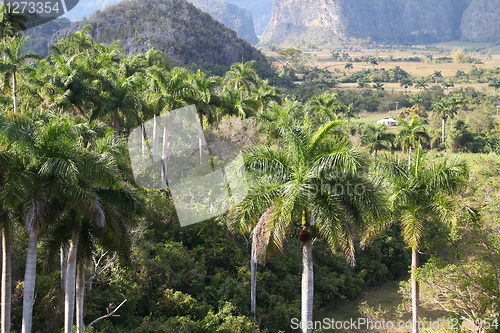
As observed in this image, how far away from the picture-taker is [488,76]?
130625 millimetres

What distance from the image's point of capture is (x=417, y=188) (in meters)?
13.1

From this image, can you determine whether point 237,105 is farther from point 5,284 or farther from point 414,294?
point 5,284

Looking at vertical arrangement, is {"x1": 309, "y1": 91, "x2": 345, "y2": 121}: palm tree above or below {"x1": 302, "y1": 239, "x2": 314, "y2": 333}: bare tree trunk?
above

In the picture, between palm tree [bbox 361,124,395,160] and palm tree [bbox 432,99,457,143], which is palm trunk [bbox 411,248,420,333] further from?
palm tree [bbox 432,99,457,143]

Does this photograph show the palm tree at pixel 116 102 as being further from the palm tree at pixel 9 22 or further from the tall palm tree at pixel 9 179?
the tall palm tree at pixel 9 179

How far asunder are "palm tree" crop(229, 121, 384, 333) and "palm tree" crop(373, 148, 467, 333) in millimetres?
2656

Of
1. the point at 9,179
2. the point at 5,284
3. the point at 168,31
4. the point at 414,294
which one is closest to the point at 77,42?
the point at 5,284

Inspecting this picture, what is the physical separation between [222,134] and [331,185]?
772 inches

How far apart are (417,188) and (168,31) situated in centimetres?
7016

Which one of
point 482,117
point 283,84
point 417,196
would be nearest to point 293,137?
point 417,196

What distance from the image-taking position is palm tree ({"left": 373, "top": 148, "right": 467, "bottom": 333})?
1262 cm

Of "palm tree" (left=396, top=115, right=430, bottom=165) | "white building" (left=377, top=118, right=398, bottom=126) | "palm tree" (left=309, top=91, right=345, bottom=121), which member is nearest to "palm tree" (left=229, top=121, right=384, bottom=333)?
"palm tree" (left=309, top=91, right=345, bottom=121)

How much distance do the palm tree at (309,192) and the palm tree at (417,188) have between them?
266 centimetres

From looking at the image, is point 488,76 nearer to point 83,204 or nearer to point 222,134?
point 222,134
